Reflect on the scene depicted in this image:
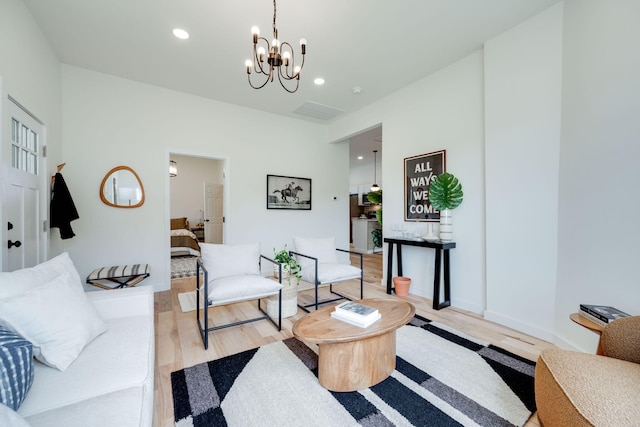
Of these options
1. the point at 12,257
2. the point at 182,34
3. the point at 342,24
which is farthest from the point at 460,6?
the point at 12,257

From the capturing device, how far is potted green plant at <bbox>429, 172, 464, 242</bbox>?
3.15 meters

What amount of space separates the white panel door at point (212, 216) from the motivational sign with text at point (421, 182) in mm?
5065

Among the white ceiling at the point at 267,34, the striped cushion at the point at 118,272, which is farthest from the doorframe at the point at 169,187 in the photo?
the white ceiling at the point at 267,34

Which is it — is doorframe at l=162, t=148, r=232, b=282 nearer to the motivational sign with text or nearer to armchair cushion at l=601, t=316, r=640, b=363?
the motivational sign with text

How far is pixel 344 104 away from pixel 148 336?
13.5ft

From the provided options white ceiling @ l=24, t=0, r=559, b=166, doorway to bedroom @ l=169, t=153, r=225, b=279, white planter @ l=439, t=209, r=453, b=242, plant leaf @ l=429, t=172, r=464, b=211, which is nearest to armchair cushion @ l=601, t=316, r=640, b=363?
white planter @ l=439, t=209, r=453, b=242

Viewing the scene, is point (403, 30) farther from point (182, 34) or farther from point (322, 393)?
point (322, 393)

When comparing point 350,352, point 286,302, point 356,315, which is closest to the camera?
point 350,352

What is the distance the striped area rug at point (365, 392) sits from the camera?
1.47 m

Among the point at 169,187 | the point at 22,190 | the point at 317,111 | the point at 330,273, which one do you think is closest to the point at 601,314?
the point at 330,273

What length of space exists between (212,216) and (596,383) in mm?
7300

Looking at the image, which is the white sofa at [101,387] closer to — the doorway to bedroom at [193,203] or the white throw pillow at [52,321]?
the white throw pillow at [52,321]

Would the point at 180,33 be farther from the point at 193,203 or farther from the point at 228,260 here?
the point at 193,203

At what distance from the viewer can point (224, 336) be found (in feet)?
8.14
